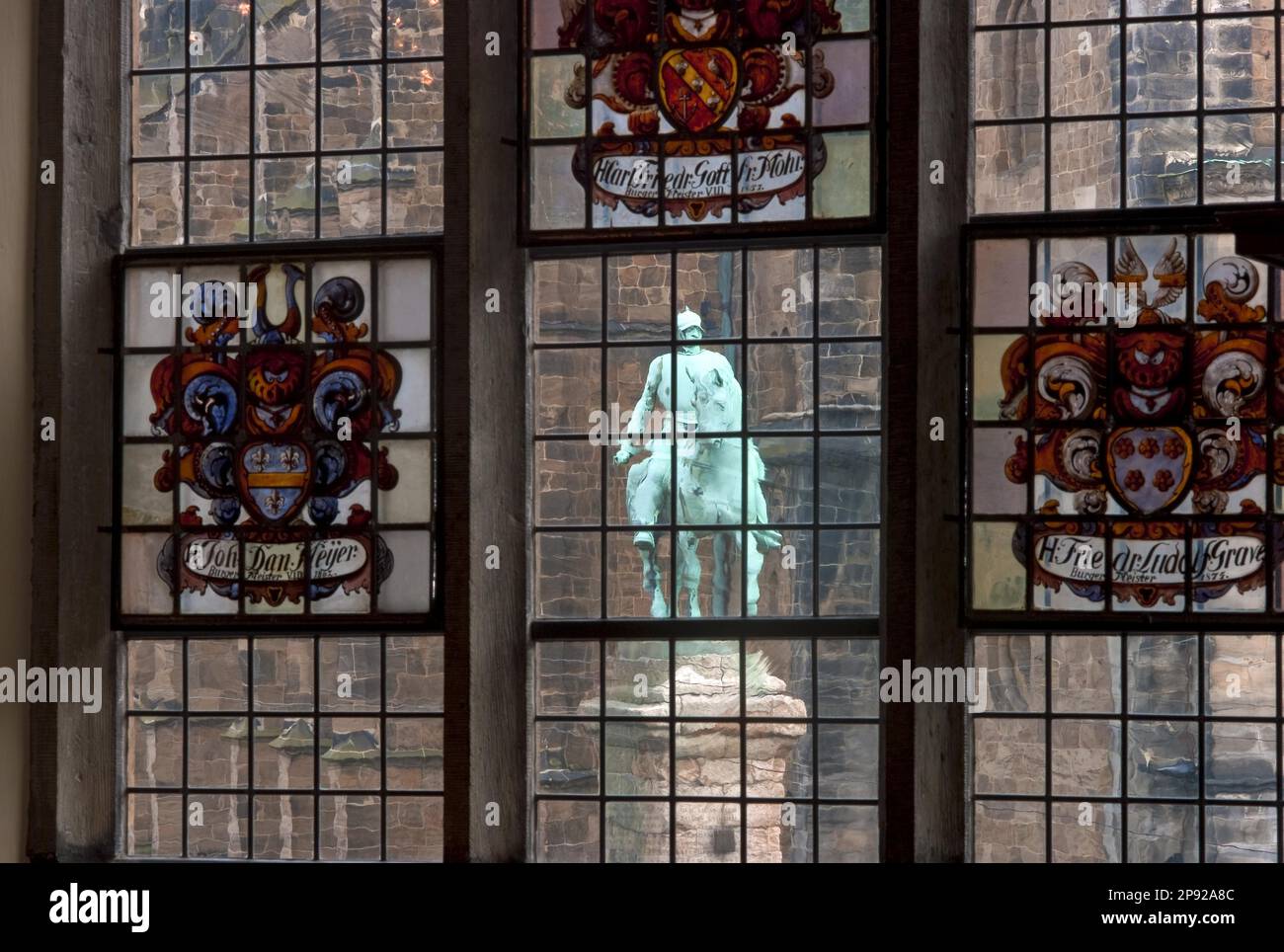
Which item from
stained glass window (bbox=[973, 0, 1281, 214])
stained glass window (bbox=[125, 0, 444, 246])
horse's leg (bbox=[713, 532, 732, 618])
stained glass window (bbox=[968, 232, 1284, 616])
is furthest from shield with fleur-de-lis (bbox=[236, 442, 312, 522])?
stained glass window (bbox=[973, 0, 1281, 214])

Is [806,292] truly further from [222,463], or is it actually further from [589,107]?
[222,463]

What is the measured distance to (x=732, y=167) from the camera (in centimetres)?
468

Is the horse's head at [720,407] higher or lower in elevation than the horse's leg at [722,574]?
higher

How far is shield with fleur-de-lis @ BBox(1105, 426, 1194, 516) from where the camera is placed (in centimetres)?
437

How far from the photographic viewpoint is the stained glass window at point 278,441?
4793mm

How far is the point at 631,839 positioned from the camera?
15.6ft

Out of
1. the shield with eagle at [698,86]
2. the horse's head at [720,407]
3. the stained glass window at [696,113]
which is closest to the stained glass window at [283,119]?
the stained glass window at [696,113]

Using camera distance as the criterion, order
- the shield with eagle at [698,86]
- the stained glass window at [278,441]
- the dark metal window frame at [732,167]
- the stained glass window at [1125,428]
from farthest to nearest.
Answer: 1. the stained glass window at [278,441]
2. the shield with eagle at [698,86]
3. the dark metal window frame at [732,167]
4. the stained glass window at [1125,428]

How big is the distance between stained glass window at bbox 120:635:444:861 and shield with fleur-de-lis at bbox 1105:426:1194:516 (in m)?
2.23

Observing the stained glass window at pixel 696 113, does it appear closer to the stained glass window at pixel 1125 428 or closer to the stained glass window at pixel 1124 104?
the stained glass window at pixel 1124 104

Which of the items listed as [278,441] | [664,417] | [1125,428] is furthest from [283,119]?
[1125,428]

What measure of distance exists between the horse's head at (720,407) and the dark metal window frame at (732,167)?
1.50 ft

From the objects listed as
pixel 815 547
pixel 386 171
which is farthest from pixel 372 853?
pixel 386 171

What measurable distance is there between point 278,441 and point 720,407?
1471 mm
